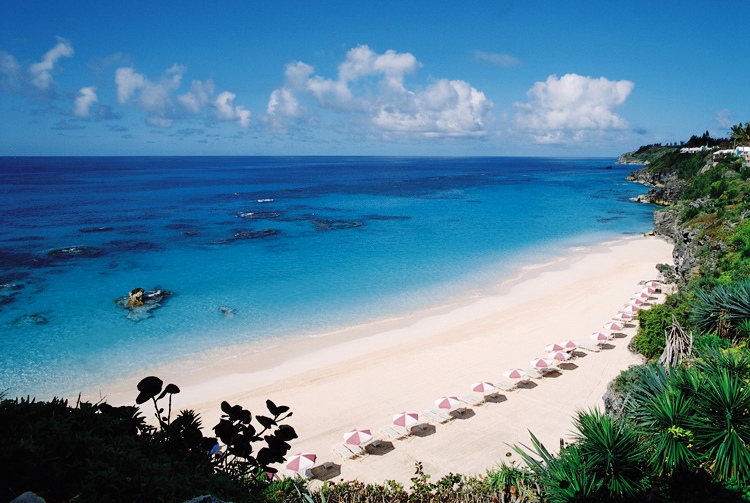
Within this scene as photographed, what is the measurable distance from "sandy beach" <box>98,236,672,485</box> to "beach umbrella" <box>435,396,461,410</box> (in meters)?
0.58

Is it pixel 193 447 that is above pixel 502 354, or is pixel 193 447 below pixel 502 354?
above

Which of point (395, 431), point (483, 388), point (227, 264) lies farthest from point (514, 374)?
point (227, 264)

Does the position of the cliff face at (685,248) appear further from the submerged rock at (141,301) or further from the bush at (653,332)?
the submerged rock at (141,301)

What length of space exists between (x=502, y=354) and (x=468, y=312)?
20.7 ft

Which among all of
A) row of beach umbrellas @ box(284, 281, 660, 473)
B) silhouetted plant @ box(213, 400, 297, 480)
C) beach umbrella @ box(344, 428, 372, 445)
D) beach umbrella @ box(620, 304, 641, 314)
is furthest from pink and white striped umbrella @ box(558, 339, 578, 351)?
silhouetted plant @ box(213, 400, 297, 480)

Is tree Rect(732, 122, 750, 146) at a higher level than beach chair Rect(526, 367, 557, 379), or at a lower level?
higher

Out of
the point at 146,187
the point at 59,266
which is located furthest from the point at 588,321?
the point at 146,187

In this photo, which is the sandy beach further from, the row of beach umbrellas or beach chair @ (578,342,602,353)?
the row of beach umbrellas

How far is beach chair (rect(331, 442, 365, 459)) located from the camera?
46.8 ft

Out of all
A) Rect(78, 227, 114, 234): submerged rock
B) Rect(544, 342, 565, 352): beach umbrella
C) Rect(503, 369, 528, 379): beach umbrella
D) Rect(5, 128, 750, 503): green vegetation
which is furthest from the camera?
Rect(78, 227, 114, 234): submerged rock

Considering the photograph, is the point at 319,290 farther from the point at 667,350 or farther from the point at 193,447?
the point at 193,447

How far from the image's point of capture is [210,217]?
62.0 metres

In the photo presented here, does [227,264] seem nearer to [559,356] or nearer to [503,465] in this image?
[559,356]

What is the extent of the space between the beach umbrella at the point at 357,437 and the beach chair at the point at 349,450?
18 centimetres
